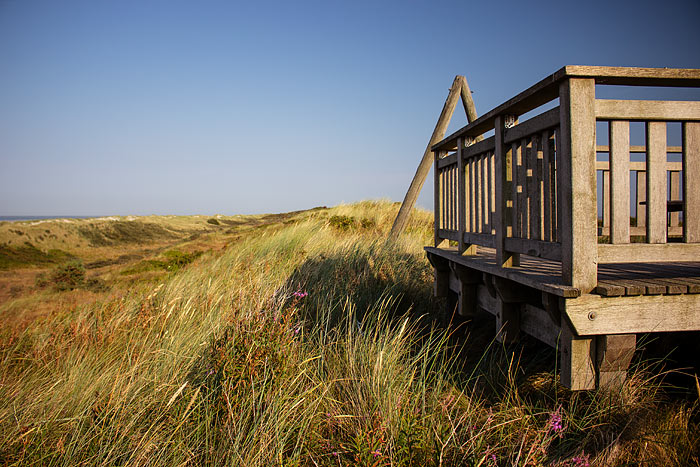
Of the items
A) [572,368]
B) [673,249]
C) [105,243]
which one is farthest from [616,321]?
[105,243]

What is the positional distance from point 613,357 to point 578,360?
0.21 meters

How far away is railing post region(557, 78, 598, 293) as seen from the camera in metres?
2.13

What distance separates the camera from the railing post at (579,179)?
2.13m

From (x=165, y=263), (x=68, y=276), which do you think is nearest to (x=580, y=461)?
(x=68, y=276)

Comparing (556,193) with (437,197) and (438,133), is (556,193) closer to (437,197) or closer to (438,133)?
(437,197)

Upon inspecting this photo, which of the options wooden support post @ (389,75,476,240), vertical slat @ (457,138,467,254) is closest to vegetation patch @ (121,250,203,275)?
wooden support post @ (389,75,476,240)

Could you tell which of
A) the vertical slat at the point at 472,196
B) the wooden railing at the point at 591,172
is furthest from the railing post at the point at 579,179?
the vertical slat at the point at 472,196

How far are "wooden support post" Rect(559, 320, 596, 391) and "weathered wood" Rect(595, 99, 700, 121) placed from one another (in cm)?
118

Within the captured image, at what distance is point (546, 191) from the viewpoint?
2.48 meters

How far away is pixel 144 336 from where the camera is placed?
12.6ft

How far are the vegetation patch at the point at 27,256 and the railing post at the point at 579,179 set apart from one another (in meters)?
12.0

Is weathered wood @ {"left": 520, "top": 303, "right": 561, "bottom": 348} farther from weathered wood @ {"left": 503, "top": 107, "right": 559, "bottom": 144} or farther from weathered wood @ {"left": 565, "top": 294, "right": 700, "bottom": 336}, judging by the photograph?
weathered wood @ {"left": 503, "top": 107, "right": 559, "bottom": 144}

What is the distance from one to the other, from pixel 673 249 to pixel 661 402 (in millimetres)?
1140

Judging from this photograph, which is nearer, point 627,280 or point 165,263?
point 627,280
